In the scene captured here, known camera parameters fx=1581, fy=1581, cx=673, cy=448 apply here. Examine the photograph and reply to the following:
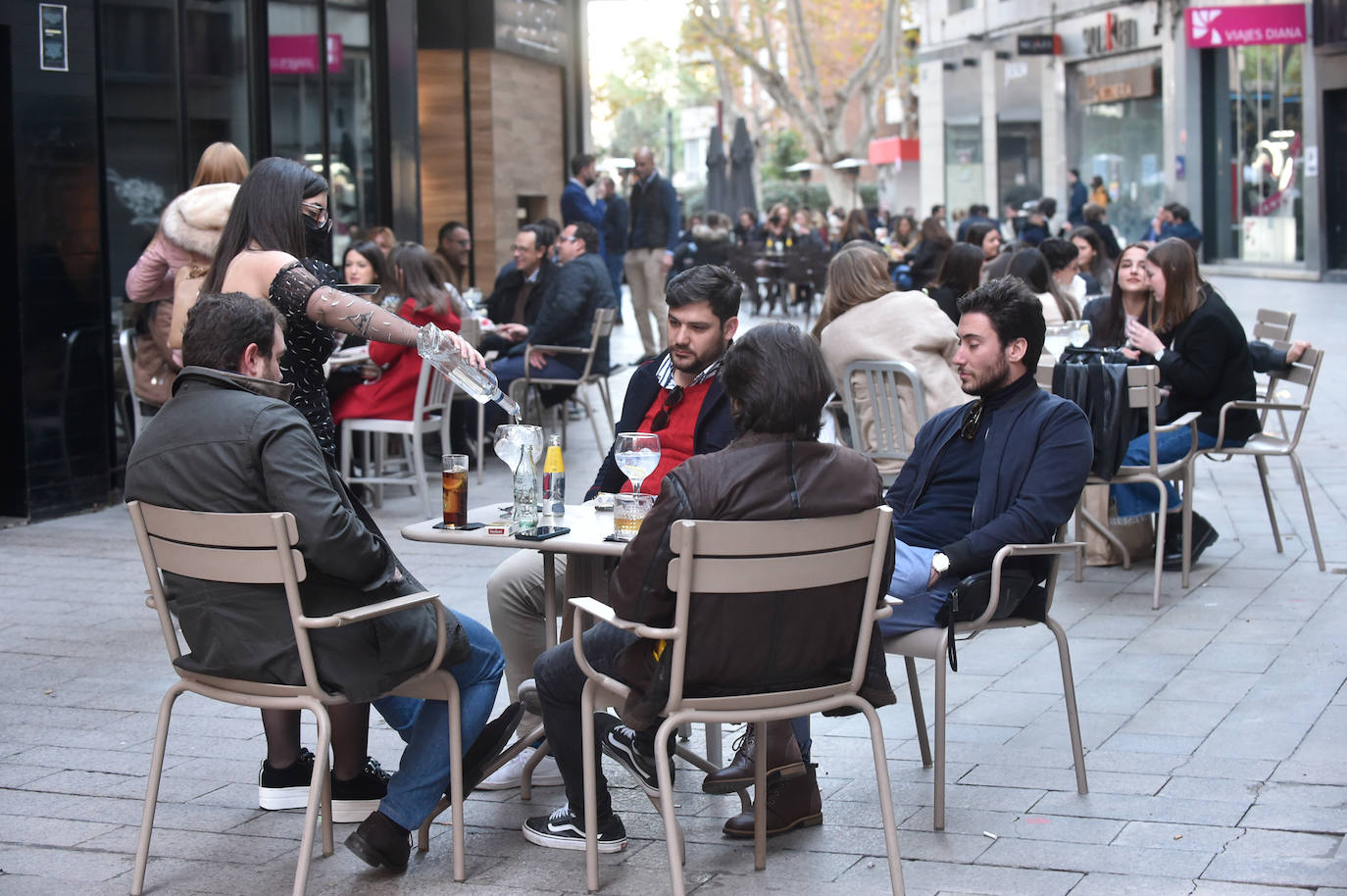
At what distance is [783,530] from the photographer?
3.39 metres

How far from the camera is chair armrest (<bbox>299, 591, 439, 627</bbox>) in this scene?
139 inches

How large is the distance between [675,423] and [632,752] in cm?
106

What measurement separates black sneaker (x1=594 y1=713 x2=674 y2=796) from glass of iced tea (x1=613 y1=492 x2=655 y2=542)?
0.49 meters

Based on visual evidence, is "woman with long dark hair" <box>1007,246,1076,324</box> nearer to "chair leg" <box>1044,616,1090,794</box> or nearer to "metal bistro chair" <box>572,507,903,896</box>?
"chair leg" <box>1044,616,1090,794</box>

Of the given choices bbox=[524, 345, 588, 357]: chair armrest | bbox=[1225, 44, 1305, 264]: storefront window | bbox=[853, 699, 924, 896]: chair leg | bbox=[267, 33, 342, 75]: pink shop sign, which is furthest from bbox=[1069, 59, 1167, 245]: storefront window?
bbox=[853, 699, 924, 896]: chair leg

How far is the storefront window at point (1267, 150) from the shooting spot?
1026 inches

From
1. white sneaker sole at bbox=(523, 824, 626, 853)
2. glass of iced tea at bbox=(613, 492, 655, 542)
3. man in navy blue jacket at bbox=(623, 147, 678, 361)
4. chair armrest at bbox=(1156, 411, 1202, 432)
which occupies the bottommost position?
white sneaker sole at bbox=(523, 824, 626, 853)

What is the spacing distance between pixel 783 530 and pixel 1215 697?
2450 millimetres

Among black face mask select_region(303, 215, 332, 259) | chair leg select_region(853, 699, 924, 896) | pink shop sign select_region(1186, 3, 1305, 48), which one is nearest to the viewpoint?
chair leg select_region(853, 699, 924, 896)

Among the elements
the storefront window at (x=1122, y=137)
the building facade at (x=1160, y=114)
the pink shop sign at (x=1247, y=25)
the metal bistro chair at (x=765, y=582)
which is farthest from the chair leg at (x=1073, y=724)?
the storefront window at (x=1122, y=137)

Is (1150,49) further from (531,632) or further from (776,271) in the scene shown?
(531,632)

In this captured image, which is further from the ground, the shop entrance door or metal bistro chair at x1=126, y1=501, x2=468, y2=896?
the shop entrance door

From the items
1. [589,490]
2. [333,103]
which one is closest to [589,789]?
[589,490]

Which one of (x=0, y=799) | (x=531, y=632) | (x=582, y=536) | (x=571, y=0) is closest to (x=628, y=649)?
(x=582, y=536)
